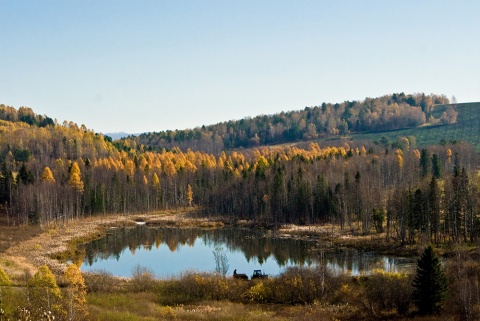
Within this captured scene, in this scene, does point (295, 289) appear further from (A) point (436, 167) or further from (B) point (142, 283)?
(A) point (436, 167)

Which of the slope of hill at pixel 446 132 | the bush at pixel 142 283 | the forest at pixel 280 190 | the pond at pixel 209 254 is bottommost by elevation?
the pond at pixel 209 254

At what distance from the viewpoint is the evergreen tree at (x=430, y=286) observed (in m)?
29.2

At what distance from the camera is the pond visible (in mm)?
51500

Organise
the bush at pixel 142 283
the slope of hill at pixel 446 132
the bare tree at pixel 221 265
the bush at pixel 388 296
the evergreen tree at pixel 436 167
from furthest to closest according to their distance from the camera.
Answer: the slope of hill at pixel 446 132 → the evergreen tree at pixel 436 167 → the bare tree at pixel 221 265 → the bush at pixel 142 283 → the bush at pixel 388 296

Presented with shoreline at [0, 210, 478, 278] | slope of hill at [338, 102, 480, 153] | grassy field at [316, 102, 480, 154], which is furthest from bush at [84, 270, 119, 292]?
grassy field at [316, 102, 480, 154]

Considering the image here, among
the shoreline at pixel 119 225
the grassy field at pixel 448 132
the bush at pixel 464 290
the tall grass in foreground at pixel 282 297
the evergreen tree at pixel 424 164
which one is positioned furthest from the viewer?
the grassy field at pixel 448 132

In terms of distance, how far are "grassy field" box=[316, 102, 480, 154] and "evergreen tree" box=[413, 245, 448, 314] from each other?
12922 cm

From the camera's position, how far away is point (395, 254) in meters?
55.3

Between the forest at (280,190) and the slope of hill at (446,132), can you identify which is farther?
the slope of hill at (446,132)

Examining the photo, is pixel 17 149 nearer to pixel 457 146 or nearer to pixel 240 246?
pixel 240 246

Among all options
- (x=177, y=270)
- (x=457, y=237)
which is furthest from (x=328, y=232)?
(x=177, y=270)

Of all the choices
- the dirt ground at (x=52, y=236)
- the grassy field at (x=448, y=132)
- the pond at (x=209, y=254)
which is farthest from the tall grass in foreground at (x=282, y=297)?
the grassy field at (x=448, y=132)

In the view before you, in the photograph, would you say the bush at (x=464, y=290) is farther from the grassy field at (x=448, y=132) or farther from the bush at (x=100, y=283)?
the grassy field at (x=448, y=132)

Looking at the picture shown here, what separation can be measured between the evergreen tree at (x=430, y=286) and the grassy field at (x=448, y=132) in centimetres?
12922
